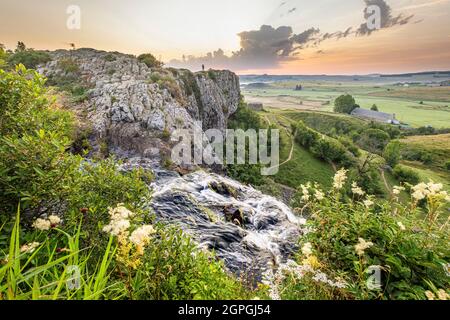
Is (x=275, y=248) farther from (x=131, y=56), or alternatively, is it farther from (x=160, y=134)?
(x=131, y=56)

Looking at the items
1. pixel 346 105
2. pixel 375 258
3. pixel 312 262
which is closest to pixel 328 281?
pixel 312 262

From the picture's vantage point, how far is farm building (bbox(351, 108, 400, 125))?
504ft

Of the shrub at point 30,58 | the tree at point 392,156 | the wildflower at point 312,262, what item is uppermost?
the shrub at point 30,58

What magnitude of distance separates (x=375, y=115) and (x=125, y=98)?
175m

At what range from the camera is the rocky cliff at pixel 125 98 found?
29.7m

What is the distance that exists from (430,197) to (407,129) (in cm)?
16732

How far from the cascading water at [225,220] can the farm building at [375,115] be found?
163842mm

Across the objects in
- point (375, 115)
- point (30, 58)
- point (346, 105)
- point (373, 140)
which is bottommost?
point (373, 140)

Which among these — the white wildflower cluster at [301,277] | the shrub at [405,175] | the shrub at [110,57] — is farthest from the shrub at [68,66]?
the shrub at [405,175]

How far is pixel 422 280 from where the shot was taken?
144 inches

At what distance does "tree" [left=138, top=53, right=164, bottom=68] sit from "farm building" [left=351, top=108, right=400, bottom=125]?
151m

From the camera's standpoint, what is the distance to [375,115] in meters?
162

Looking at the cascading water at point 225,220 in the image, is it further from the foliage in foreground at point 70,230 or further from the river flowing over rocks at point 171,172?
the foliage in foreground at point 70,230

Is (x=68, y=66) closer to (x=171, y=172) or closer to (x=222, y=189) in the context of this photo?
(x=171, y=172)
